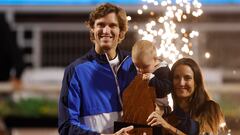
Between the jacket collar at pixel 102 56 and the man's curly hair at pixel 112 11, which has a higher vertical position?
the man's curly hair at pixel 112 11

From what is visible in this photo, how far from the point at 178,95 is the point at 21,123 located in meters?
1.20

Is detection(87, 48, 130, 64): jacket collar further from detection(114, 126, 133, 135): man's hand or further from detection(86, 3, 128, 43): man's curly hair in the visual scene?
detection(114, 126, 133, 135): man's hand

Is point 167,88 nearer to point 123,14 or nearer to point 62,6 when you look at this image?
point 123,14

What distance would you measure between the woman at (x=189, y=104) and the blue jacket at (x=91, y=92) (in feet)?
0.38

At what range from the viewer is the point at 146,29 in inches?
65.3

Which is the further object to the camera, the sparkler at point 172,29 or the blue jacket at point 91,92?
the sparkler at point 172,29

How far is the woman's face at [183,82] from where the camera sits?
1437 millimetres

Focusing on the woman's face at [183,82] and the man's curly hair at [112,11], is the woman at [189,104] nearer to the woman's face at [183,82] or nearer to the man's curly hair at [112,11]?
the woman's face at [183,82]

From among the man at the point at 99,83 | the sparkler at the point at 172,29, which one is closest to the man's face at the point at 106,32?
the man at the point at 99,83

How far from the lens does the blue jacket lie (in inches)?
56.3

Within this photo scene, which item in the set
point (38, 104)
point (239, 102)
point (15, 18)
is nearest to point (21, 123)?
point (38, 104)

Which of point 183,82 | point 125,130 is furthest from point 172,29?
point 125,130

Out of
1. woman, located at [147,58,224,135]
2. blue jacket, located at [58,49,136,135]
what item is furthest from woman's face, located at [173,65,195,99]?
blue jacket, located at [58,49,136,135]

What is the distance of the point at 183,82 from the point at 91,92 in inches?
8.9
